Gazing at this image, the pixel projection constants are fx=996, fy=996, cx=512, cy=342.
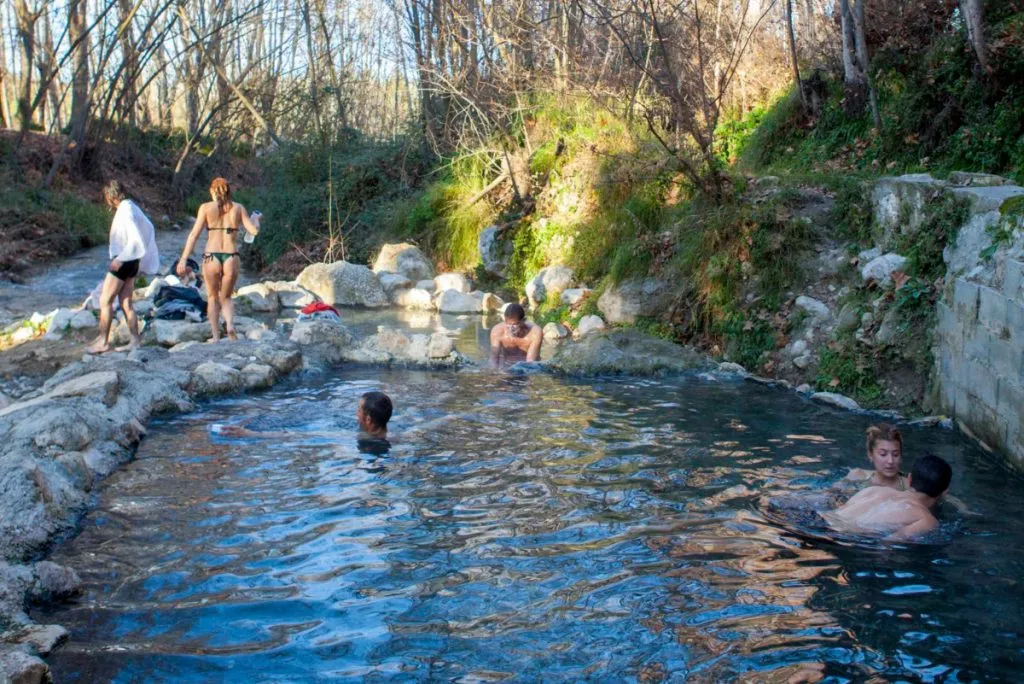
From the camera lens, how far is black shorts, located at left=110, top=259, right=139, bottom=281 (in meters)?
11.1

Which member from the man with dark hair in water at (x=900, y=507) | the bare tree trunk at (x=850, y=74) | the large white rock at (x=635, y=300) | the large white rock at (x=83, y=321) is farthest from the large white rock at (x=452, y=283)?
the man with dark hair in water at (x=900, y=507)

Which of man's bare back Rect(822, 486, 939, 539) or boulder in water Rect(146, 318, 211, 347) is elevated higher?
boulder in water Rect(146, 318, 211, 347)

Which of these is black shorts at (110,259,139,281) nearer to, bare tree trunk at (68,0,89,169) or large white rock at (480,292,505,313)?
large white rock at (480,292,505,313)

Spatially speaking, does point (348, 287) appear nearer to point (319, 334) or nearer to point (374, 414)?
point (319, 334)

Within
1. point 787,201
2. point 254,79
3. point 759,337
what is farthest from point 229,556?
point 254,79

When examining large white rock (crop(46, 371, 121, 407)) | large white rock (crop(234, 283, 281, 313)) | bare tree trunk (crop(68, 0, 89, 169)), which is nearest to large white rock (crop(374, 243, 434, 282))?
large white rock (crop(234, 283, 281, 313))

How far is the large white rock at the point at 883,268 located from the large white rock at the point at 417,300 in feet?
29.5

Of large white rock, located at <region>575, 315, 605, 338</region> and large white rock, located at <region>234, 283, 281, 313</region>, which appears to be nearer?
large white rock, located at <region>575, 315, 605, 338</region>

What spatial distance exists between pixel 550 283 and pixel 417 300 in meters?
3.08

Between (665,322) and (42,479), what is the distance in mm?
8406

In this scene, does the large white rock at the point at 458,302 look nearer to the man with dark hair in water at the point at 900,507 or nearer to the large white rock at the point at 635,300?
the large white rock at the point at 635,300

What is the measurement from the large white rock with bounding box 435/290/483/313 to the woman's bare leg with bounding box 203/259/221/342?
6063mm

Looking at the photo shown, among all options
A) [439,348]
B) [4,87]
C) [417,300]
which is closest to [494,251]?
[417,300]

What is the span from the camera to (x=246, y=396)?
1040 cm
